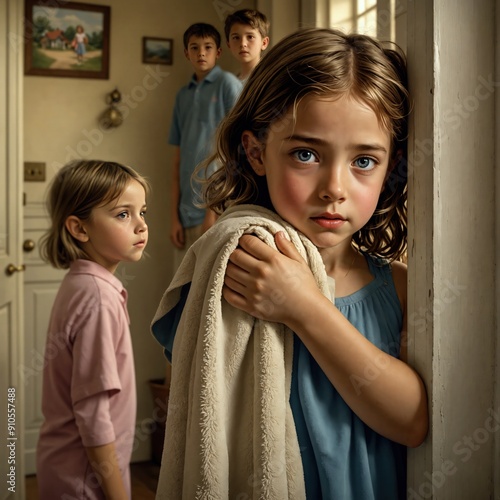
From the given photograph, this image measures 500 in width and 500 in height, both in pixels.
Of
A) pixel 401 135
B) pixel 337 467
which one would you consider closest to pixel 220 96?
pixel 401 135

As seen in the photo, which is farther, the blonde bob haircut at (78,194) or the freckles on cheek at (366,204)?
the blonde bob haircut at (78,194)

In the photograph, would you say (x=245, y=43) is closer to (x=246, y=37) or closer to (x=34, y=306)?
(x=246, y=37)

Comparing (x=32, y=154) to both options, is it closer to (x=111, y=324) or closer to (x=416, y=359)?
(x=111, y=324)

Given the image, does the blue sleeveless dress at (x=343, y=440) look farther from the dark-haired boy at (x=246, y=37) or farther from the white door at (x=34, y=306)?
the white door at (x=34, y=306)

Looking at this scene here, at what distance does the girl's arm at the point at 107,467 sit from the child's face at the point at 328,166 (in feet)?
1.65

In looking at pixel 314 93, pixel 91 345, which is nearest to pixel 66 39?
pixel 91 345

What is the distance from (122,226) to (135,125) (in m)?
0.72

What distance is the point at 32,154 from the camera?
160 cm

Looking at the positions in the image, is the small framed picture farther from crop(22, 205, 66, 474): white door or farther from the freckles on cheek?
the freckles on cheek

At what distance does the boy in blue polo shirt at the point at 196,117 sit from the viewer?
106 cm

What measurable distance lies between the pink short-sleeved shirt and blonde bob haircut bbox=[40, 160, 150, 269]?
0.04 metres

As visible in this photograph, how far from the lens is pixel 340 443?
474 mm

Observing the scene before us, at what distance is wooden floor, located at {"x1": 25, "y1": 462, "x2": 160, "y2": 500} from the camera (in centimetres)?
148

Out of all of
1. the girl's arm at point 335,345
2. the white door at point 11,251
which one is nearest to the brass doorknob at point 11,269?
the white door at point 11,251
